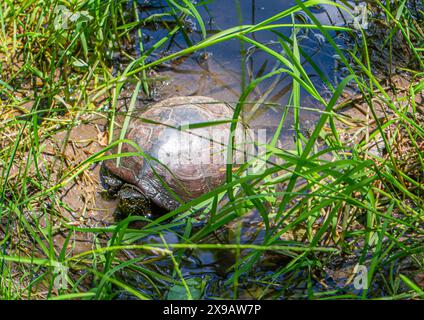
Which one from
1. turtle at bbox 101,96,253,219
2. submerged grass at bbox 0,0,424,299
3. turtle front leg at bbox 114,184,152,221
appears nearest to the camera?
submerged grass at bbox 0,0,424,299

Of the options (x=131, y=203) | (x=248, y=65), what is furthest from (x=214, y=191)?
(x=248, y=65)

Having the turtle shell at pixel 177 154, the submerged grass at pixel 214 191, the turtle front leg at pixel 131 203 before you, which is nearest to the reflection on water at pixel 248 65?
the submerged grass at pixel 214 191

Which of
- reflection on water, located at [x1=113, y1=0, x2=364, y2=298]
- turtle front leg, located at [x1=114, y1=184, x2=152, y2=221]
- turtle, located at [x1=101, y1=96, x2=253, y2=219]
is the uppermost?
reflection on water, located at [x1=113, y1=0, x2=364, y2=298]

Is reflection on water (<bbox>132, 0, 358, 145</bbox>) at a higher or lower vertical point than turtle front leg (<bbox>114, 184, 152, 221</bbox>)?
higher

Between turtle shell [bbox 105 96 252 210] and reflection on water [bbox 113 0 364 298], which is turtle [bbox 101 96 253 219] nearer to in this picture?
turtle shell [bbox 105 96 252 210]

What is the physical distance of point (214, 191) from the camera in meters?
2.20

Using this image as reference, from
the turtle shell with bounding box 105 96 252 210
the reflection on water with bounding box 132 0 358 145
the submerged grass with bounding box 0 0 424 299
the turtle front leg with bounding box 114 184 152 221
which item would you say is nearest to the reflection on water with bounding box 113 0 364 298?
the reflection on water with bounding box 132 0 358 145

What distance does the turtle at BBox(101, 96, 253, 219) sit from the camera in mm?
3162

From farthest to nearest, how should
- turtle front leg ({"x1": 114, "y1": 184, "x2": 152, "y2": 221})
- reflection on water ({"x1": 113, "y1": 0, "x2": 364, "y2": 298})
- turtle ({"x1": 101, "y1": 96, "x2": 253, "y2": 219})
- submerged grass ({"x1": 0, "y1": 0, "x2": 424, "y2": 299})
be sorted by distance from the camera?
reflection on water ({"x1": 113, "y1": 0, "x2": 364, "y2": 298})
turtle ({"x1": 101, "y1": 96, "x2": 253, "y2": 219})
turtle front leg ({"x1": 114, "y1": 184, "x2": 152, "y2": 221})
submerged grass ({"x1": 0, "y1": 0, "x2": 424, "y2": 299})

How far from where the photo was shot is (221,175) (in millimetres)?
3211

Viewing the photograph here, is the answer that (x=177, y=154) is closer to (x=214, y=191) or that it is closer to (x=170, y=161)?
(x=170, y=161)

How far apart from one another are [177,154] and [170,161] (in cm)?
5
